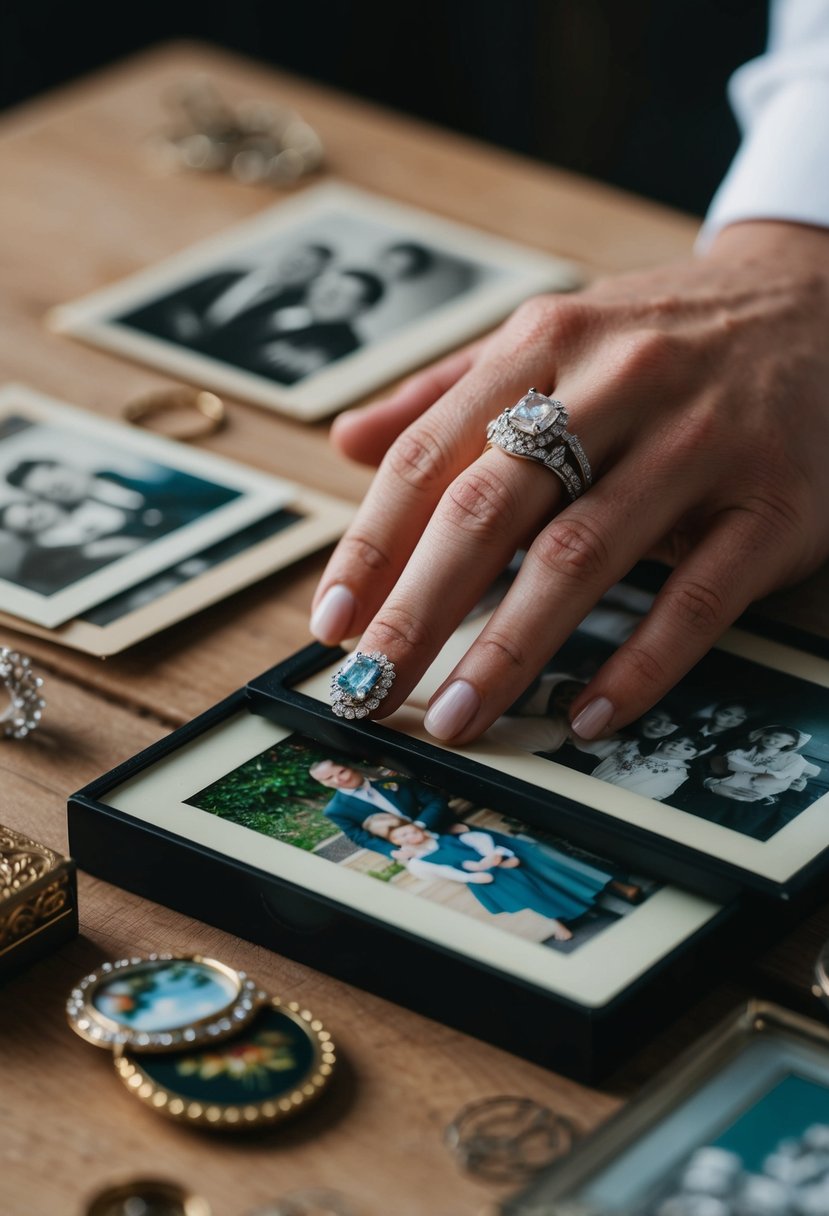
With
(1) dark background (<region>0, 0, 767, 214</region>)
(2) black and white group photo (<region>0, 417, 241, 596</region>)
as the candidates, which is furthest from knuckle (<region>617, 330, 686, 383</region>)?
(1) dark background (<region>0, 0, 767, 214</region>)

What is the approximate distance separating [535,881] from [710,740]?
168mm

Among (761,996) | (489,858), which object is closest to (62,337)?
(489,858)

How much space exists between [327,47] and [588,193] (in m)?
2.07

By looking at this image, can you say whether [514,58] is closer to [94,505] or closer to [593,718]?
[94,505]

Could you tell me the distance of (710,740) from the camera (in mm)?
926

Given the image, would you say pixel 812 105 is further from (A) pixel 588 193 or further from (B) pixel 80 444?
(B) pixel 80 444

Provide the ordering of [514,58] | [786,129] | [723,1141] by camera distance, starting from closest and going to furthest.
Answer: [723,1141]
[786,129]
[514,58]

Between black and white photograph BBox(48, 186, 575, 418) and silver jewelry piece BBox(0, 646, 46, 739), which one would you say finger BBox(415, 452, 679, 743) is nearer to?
silver jewelry piece BBox(0, 646, 46, 739)

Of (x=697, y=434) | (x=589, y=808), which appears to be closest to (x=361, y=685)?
(x=589, y=808)

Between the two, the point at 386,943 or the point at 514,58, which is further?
the point at 514,58

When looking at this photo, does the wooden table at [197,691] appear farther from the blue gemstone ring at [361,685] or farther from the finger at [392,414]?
the blue gemstone ring at [361,685]

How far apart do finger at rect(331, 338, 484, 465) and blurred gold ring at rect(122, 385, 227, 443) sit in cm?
14

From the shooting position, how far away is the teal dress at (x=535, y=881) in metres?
0.80

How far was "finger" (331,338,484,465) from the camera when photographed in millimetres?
1236
